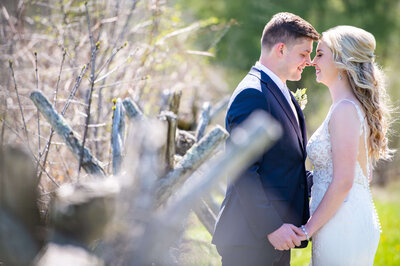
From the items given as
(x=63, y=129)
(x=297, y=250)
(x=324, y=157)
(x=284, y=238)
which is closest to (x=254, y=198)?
(x=284, y=238)

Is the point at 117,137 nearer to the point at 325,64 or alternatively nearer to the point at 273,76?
the point at 273,76

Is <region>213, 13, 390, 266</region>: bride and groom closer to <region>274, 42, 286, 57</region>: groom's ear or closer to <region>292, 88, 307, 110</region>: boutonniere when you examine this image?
<region>274, 42, 286, 57</region>: groom's ear

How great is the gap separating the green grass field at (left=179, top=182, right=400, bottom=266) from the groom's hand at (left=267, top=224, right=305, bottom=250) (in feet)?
5.47

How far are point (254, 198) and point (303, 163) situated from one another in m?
0.59

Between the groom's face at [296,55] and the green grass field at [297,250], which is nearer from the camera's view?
the groom's face at [296,55]

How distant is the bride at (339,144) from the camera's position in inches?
132

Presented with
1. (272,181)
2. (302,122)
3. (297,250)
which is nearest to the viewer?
(272,181)

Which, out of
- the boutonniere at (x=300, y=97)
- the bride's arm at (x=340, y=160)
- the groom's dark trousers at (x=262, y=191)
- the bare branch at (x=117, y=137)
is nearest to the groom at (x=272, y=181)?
the groom's dark trousers at (x=262, y=191)

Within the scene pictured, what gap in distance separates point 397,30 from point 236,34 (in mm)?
6371

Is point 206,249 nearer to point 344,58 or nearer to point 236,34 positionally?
point 344,58

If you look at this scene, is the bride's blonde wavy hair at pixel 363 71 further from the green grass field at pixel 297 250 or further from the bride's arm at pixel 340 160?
the green grass field at pixel 297 250

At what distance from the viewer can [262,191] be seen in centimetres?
310

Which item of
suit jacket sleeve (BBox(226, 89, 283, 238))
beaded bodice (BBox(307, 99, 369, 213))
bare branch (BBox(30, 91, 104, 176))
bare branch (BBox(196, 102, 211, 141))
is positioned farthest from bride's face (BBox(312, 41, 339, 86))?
bare branch (BBox(196, 102, 211, 141))

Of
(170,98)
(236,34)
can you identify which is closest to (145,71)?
(170,98)
